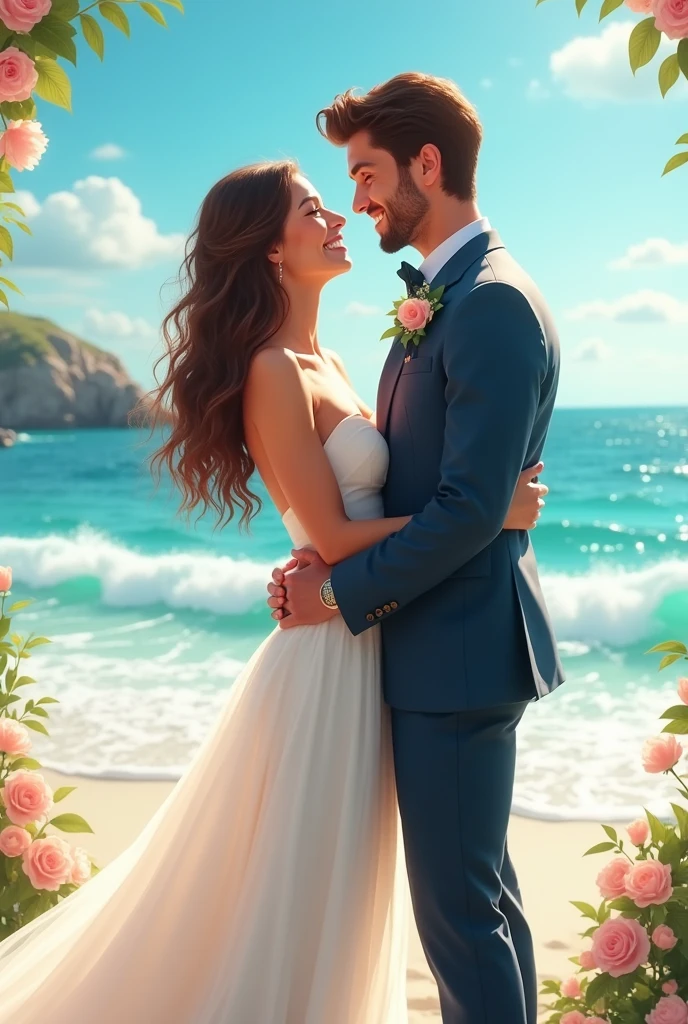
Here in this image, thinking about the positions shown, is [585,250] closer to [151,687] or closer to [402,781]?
[151,687]

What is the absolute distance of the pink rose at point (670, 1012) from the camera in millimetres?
2740

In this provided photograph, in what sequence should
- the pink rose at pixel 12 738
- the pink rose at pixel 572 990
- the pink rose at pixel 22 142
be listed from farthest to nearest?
1. the pink rose at pixel 12 738
2. the pink rose at pixel 572 990
3. the pink rose at pixel 22 142

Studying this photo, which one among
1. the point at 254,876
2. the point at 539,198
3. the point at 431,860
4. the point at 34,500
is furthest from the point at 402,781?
the point at 539,198

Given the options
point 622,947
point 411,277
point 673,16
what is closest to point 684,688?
point 622,947

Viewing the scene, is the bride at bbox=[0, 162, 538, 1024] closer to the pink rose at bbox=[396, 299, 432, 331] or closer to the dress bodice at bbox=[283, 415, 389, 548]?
the dress bodice at bbox=[283, 415, 389, 548]

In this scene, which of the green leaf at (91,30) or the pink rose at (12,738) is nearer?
the green leaf at (91,30)

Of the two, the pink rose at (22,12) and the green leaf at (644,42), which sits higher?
the pink rose at (22,12)

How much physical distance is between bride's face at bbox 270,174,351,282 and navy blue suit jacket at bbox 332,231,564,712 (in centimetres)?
48

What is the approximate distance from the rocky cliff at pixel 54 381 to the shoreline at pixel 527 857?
3761cm

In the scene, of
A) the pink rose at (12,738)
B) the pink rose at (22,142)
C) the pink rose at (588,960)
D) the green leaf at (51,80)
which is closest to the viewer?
the green leaf at (51,80)

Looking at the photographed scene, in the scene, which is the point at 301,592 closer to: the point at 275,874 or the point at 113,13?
the point at 275,874

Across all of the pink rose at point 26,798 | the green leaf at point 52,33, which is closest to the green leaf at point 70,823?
the pink rose at point 26,798

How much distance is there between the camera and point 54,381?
43.2m

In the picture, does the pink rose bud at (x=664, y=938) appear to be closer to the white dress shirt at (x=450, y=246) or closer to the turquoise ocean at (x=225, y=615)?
the turquoise ocean at (x=225, y=615)
